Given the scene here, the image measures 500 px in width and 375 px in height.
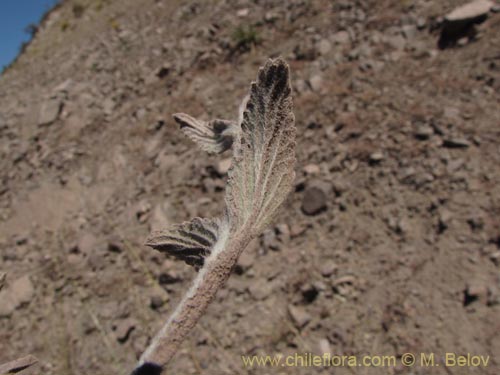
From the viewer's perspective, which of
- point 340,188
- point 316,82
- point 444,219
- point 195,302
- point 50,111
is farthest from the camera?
point 50,111

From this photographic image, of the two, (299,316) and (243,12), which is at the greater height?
(243,12)

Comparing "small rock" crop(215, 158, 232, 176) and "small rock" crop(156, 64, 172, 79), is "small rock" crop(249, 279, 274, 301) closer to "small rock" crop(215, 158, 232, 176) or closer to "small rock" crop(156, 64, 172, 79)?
"small rock" crop(215, 158, 232, 176)

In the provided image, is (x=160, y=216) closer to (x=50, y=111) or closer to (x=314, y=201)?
(x=314, y=201)

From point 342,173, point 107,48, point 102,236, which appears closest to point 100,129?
point 102,236

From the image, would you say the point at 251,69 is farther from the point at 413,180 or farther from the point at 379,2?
the point at 413,180

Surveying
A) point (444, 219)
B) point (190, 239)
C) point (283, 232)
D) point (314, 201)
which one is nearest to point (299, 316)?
point (283, 232)

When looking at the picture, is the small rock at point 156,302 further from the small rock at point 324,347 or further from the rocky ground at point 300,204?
the small rock at point 324,347
